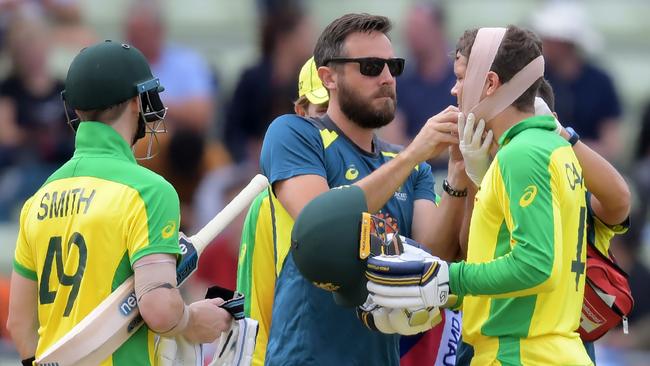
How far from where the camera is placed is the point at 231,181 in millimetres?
9734

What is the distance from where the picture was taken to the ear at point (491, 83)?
5074mm

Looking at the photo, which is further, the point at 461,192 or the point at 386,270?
the point at 461,192

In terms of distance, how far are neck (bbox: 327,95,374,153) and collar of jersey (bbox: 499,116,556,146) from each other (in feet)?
2.82

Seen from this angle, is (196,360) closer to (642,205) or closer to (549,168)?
(549,168)

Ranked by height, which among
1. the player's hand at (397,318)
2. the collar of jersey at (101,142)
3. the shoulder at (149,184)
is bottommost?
the player's hand at (397,318)

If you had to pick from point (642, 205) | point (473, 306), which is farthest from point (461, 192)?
point (642, 205)

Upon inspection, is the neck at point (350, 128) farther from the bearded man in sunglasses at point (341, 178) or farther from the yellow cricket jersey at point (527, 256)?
the yellow cricket jersey at point (527, 256)

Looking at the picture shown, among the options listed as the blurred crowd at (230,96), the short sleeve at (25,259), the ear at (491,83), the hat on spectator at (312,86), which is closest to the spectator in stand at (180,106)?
the blurred crowd at (230,96)


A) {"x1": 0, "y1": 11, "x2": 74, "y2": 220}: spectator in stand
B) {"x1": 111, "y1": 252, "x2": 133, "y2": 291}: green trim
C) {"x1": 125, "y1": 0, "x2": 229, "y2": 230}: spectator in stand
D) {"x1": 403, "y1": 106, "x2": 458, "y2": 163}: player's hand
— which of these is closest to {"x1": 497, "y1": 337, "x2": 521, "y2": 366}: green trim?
{"x1": 403, "y1": 106, "x2": 458, "y2": 163}: player's hand

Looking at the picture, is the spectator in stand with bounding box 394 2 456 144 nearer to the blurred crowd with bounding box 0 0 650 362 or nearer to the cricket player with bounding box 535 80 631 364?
the blurred crowd with bounding box 0 0 650 362

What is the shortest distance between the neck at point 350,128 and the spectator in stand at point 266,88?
440 centimetres

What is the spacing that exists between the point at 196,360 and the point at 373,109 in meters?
1.33

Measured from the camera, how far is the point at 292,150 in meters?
5.54

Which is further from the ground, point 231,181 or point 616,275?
point 616,275
